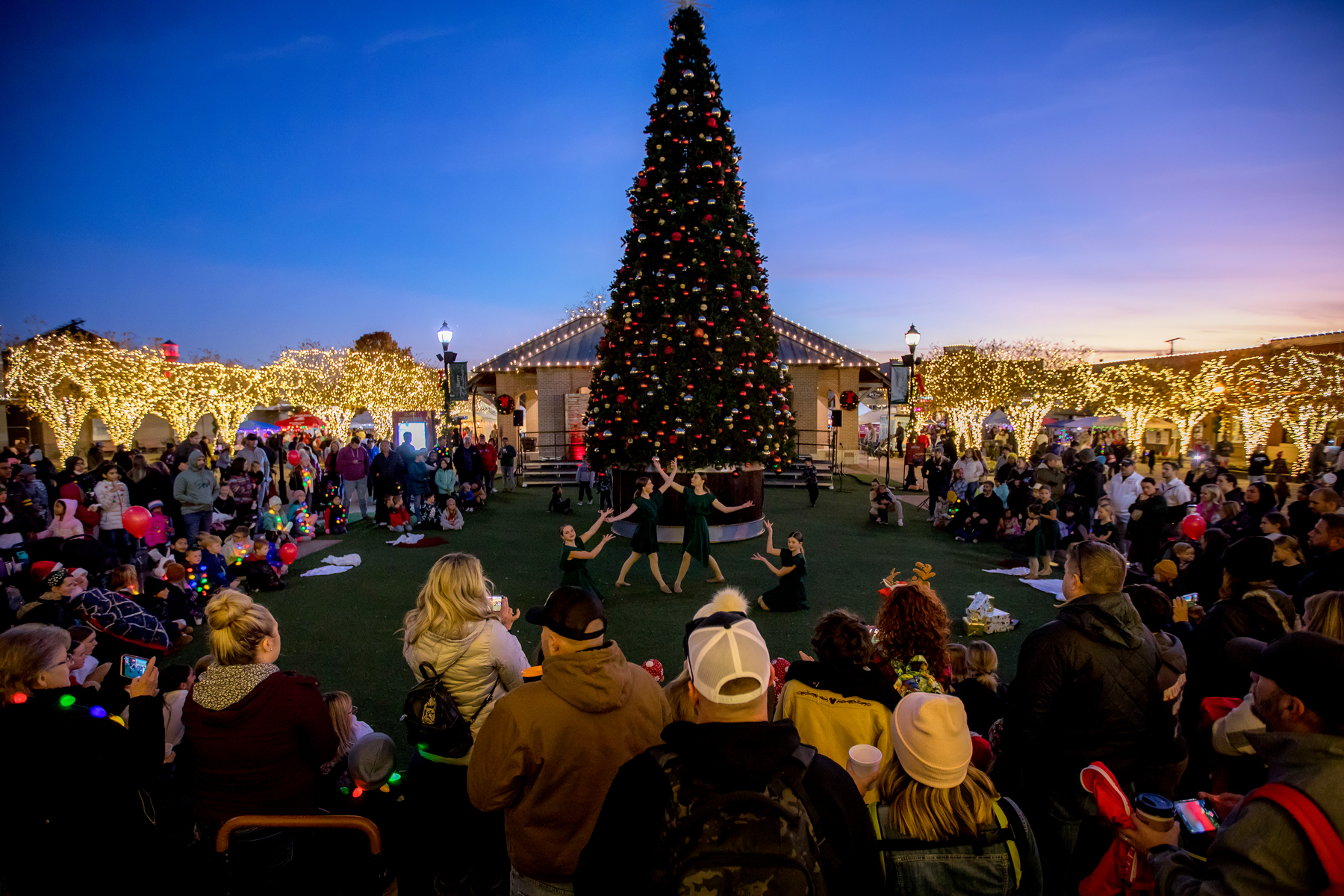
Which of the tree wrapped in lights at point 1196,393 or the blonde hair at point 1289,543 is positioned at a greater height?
the tree wrapped in lights at point 1196,393

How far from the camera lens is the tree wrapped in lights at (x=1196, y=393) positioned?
27.8 m

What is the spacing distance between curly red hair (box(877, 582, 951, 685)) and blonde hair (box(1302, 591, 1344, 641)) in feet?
4.97

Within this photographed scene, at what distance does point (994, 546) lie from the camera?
40.3ft

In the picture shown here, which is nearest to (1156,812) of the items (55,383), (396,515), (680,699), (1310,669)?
(1310,669)

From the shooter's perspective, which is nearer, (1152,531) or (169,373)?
(1152,531)

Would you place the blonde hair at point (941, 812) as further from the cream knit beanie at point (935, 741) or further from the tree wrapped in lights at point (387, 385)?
the tree wrapped in lights at point (387, 385)

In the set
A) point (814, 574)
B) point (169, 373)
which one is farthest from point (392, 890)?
point (169, 373)

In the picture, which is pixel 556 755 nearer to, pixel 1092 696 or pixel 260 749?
pixel 260 749

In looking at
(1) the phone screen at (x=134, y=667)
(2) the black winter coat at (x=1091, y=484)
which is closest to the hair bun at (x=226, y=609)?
(1) the phone screen at (x=134, y=667)

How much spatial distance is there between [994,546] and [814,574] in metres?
4.37

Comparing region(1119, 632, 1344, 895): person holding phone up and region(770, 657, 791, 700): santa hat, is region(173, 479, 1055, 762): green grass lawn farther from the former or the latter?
region(1119, 632, 1344, 895): person holding phone up

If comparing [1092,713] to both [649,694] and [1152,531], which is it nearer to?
[649,694]

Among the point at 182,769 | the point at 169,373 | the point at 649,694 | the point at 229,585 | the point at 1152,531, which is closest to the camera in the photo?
the point at 649,694

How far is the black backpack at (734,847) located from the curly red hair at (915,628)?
7.82 ft
